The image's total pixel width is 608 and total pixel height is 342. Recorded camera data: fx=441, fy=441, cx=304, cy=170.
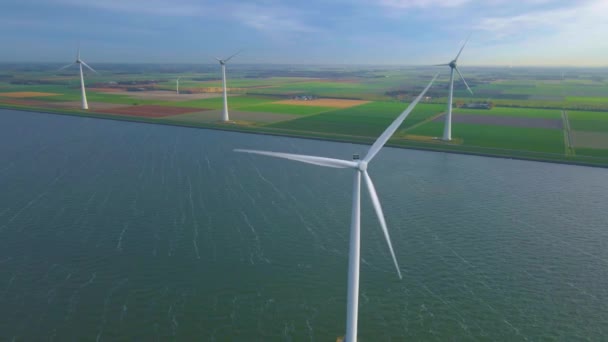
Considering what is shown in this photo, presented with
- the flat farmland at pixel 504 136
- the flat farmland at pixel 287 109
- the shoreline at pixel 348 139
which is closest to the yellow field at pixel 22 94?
the shoreline at pixel 348 139

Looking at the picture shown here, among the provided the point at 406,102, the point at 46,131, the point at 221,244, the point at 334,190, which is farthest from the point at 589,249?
the point at 406,102

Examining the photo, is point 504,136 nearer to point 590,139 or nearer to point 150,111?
point 590,139

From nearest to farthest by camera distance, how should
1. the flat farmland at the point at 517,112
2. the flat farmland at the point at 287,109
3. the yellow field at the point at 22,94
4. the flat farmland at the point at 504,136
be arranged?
the flat farmland at the point at 504,136, the flat farmland at the point at 517,112, the flat farmland at the point at 287,109, the yellow field at the point at 22,94

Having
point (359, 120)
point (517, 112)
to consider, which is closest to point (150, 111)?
point (359, 120)

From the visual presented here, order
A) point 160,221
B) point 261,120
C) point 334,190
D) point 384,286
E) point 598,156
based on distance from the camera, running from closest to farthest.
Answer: point 384,286
point 160,221
point 334,190
point 598,156
point 261,120

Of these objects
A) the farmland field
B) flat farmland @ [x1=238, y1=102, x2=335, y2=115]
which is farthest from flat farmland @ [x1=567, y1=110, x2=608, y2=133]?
flat farmland @ [x1=238, y1=102, x2=335, y2=115]

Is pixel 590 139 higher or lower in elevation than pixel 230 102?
lower

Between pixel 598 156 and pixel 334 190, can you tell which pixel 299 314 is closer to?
pixel 334 190

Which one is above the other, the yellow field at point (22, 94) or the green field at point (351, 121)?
the yellow field at point (22, 94)

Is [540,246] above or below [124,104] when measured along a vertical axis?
below

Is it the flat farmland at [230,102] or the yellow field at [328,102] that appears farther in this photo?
the yellow field at [328,102]

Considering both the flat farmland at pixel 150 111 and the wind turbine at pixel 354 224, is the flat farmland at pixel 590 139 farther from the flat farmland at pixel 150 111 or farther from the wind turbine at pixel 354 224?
the flat farmland at pixel 150 111
